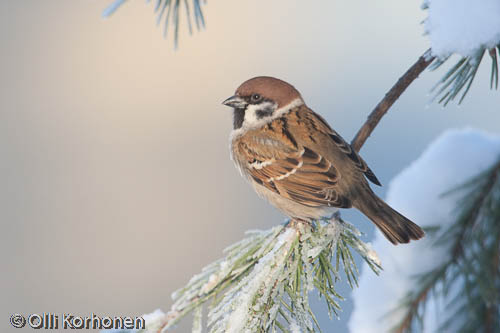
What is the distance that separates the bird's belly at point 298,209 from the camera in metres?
2.04

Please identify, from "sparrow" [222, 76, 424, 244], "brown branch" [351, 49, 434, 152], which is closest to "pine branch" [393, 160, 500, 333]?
"brown branch" [351, 49, 434, 152]

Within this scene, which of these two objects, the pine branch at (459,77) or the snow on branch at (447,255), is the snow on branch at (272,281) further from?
the pine branch at (459,77)

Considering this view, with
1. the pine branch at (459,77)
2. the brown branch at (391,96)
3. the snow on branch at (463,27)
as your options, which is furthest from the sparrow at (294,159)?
the snow on branch at (463,27)

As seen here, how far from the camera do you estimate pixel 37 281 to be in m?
4.61

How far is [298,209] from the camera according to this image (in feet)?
6.88

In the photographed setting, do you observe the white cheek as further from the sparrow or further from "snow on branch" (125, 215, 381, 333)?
"snow on branch" (125, 215, 381, 333)

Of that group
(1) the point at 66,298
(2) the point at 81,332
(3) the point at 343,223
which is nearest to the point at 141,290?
(1) the point at 66,298

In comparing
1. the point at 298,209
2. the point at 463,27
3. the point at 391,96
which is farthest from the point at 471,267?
the point at 298,209

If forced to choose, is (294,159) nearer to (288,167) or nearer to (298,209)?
(288,167)

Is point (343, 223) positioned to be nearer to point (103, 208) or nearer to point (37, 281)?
point (37, 281)

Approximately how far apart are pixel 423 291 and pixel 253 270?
1.77 ft

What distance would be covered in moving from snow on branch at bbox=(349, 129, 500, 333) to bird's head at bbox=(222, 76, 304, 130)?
1265 mm

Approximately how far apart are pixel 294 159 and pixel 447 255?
1246 millimetres

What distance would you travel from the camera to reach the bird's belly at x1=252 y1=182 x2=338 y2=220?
204 cm
